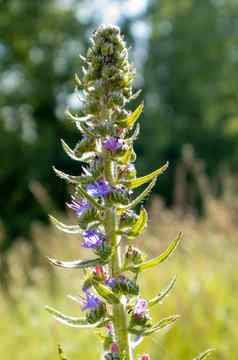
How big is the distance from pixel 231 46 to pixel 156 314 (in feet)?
78.9

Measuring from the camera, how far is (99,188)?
1.61 metres

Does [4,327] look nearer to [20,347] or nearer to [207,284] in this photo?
[20,347]

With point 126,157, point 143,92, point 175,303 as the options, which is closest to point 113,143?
point 126,157

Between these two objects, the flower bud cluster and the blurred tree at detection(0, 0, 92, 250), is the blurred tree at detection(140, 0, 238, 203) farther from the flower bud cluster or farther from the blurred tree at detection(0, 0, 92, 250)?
the flower bud cluster

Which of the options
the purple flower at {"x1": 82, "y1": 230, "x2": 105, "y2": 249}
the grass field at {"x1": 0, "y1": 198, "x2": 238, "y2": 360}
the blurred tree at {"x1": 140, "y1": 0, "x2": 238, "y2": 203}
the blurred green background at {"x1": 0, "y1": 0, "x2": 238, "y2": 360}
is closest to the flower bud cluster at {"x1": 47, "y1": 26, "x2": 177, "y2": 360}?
the purple flower at {"x1": 82, "y1": 230, "x2": 105, "y2": 249}

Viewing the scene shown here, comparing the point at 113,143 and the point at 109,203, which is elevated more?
the point at 113,143

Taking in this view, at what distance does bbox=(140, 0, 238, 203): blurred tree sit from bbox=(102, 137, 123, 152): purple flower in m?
24.2

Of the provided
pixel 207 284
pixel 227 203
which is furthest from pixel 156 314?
pixel 227 203

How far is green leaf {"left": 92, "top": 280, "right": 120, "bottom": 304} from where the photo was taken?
1.57 m

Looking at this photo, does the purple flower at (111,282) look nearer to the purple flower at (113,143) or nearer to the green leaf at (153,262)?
the green leaf at (153,262)

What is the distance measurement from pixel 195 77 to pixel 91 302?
26.9 metres

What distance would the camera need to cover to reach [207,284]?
6305 millimetres

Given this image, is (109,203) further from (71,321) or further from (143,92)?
(143,92)

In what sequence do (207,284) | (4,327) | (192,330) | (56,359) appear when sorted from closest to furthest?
(192,330), (56,359), (207,284), (4,327)
